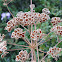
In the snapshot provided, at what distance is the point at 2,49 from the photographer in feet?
2.84

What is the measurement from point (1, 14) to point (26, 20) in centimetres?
104

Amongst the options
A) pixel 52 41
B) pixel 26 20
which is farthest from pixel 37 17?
pixel 52 41

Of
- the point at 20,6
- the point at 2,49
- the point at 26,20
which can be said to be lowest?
the point at 2,49

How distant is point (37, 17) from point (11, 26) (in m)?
0.25

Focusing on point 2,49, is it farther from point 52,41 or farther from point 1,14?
point 1,14

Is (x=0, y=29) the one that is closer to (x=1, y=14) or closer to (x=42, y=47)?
(x=1, y=14)

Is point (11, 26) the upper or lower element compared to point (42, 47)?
upper

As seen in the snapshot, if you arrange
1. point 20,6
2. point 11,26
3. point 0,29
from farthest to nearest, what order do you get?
point 20,6
point 0,29
point 11,26

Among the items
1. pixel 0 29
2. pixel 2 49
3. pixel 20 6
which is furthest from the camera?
pixel 20 6

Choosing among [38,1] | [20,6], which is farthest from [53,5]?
[20,6]

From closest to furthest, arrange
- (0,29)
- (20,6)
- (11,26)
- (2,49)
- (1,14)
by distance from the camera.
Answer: (2,49) < (11,26) < (0,29) < (1,14) < (20,6)

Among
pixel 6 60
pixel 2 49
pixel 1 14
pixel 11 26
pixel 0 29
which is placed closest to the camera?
pixel 2 49

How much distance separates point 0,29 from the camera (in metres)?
1.57

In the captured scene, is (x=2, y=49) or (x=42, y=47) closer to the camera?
(x=2, y=49)
